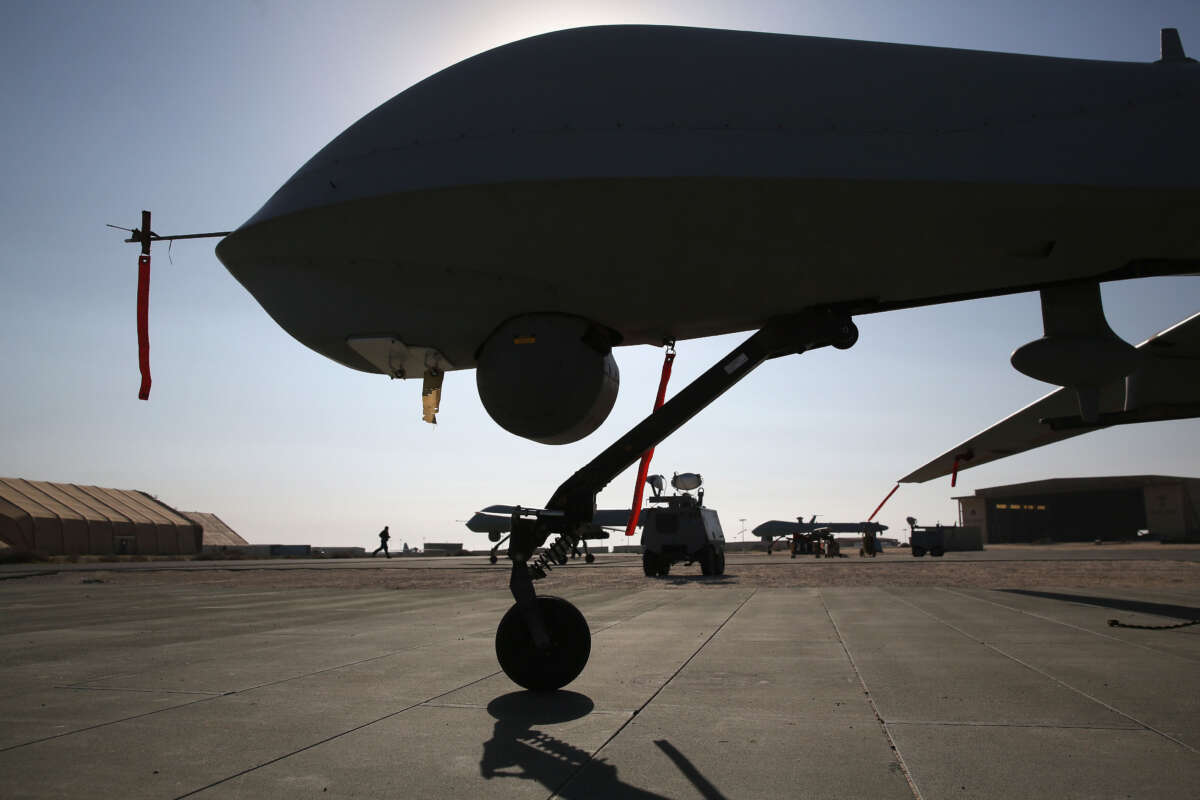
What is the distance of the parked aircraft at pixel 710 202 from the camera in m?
3.42

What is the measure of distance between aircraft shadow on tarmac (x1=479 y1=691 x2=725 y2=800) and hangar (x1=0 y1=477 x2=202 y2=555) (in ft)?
195

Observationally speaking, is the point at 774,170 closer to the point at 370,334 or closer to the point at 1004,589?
the point at 370,334

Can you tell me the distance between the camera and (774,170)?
3.37 meters

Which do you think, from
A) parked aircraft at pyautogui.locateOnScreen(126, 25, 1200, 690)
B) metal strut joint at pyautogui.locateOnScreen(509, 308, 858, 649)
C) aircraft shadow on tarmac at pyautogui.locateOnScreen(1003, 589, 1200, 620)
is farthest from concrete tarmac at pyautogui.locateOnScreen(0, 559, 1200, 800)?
parked aircraft at pyautogui.locateOnScreen(126, 25, 1200, 690)

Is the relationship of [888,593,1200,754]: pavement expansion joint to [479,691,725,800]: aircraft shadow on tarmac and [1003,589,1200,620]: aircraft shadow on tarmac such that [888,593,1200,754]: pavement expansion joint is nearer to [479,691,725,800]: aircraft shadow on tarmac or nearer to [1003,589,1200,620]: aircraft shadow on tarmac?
[479,691,725,800]: aircraft shadow on tarmac

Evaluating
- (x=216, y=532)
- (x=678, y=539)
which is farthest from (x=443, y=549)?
(x=678, y=539)

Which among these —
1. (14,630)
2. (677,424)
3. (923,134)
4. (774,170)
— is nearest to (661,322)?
(677,424)

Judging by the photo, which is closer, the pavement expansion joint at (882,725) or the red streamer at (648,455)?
the pavement expansion joint at (882,725)

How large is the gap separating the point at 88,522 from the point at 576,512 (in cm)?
6518

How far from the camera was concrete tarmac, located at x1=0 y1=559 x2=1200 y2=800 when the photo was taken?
10.5 feet

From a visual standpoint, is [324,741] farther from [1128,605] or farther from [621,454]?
[1128,605]

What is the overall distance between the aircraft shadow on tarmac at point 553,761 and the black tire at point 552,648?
361 millimetres

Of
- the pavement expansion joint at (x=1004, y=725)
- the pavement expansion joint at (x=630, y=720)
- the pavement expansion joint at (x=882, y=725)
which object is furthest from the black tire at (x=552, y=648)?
the pavement expansion joint at (x=1004, y=725)

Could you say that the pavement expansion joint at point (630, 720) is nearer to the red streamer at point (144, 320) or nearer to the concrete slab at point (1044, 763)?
the concrete slab at point (1044, 763)
